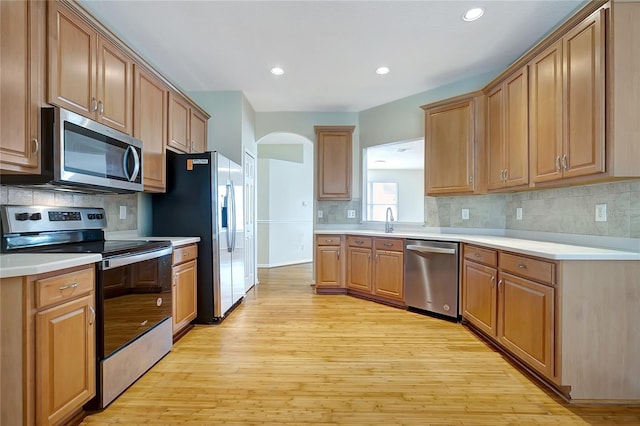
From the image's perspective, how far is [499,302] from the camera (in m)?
2.51

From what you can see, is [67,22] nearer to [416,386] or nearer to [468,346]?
[416,386]

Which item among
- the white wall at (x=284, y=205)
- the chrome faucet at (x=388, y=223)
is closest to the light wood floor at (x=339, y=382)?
the chrome faucet at (x=388, y=223)

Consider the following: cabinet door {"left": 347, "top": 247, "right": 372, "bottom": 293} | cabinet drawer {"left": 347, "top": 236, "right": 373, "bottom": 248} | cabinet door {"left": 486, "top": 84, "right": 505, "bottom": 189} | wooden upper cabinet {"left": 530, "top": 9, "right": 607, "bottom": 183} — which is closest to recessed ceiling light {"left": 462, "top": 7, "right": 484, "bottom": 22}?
wooden upper cabinet {"left": 530, "top": 9, "right": 607, "bottom": 183}

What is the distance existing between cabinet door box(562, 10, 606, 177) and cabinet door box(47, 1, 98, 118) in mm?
3205

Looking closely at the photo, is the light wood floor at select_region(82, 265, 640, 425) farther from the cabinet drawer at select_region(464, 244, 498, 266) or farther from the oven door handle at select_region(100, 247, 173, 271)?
the oven door handle at select_region(100, 247, 173, 271)

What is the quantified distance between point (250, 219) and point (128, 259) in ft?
8.85

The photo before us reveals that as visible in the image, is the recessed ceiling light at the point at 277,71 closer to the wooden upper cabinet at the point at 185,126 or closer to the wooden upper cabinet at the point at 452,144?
the wooden upper cabinet at the point at 185,126

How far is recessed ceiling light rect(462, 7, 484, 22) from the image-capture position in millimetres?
2444

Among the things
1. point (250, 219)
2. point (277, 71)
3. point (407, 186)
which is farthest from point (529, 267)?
point (407, 186)

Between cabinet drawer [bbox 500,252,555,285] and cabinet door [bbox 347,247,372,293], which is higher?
cabinet drawer [bbox 500,252,555,285]

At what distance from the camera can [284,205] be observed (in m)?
6.78

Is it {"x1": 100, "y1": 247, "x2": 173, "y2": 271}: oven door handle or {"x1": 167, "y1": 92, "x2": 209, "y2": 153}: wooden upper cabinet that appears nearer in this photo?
{"x1": 100, "y1": 247, "x2": 173, "y2": 271}: oven door handle

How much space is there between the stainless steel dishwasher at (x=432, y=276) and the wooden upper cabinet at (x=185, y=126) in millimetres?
2772

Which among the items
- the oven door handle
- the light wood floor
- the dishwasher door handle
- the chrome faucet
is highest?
the chrome faucet
